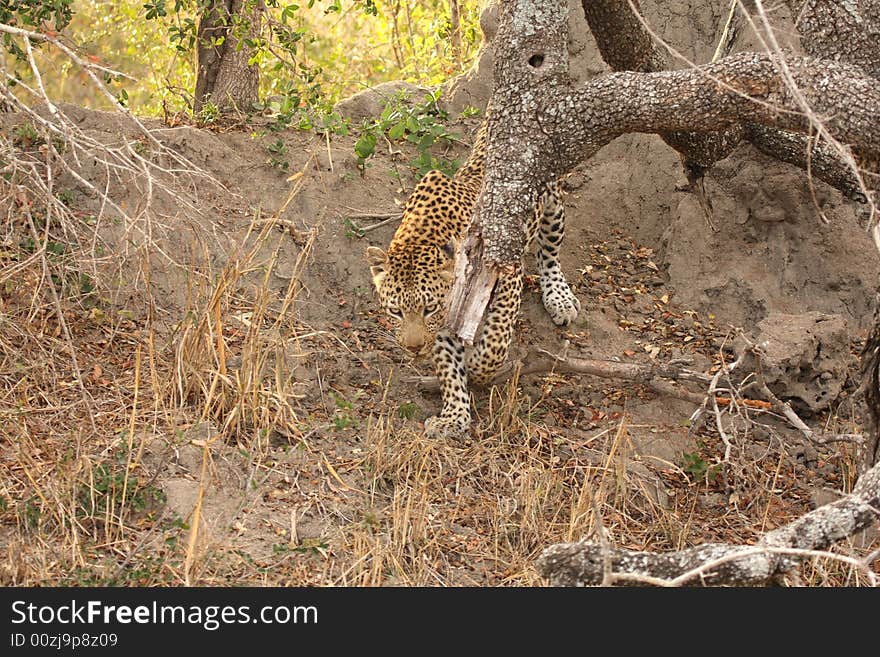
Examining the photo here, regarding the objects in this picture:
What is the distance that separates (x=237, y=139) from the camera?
8.37 meters

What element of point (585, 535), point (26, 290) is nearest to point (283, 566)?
point (585, 535)

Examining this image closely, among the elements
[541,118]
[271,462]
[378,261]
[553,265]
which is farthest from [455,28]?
[271,462]

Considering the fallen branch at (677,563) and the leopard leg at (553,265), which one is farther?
the leopard leg at (553,265)

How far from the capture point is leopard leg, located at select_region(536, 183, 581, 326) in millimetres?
7852

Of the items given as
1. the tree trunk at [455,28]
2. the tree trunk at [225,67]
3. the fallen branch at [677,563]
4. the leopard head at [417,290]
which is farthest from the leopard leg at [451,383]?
the tree trunk at [455,28]

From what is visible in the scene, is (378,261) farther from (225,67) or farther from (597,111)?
(225,67)

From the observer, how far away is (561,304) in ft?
25.7

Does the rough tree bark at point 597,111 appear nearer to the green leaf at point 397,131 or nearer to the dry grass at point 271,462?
the dry grass at point 271,462

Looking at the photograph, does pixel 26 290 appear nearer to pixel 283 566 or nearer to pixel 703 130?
pixel 283 566

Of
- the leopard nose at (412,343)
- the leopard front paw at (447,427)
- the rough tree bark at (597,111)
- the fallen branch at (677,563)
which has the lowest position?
the leopard front paw at (447,427)

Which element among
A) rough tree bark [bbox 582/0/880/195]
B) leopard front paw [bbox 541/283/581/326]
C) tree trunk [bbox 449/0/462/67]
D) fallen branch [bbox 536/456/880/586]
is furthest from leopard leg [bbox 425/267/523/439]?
tree trunk [bbox 449/0/462/67]

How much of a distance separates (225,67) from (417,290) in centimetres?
297

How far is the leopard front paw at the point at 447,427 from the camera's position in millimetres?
6824

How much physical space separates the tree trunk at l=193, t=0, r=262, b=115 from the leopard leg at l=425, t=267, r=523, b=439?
280 cm
